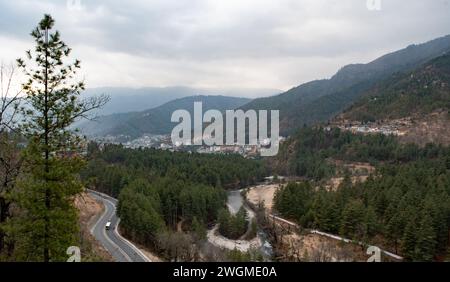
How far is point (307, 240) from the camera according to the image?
136 feet

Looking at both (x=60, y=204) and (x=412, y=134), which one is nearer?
(x=60, y=204)

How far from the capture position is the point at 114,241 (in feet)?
112

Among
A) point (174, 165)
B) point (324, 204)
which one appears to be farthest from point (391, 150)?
point (324, 204)

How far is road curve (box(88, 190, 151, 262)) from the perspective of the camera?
29316 millimetres

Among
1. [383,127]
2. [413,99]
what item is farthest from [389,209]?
[413,99]

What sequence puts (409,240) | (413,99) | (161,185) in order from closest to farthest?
(409,240) → (161,185) → (413,99)

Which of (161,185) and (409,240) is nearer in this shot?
(409,240)

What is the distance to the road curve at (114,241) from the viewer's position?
29316mm

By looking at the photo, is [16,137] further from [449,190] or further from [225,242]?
[449,190]

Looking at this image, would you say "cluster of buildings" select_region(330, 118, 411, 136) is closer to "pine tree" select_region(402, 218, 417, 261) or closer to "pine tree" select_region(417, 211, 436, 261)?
"pine tree" select_region(402, 218, 417, 261)

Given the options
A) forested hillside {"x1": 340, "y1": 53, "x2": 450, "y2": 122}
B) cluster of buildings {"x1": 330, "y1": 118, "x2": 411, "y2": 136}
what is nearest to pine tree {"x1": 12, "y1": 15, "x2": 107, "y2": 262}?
cluster of buildings {"x1": 330, "y1": 118, "x2": 411, "y2": 136}

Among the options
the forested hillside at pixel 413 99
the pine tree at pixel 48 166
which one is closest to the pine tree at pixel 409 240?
the pine tree at pixel 48 166

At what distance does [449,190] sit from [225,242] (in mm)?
24884

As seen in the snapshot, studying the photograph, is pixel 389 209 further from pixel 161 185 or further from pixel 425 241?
pixel 161 185
